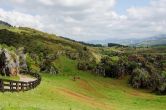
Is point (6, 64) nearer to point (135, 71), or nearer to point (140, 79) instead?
point (140, 79)

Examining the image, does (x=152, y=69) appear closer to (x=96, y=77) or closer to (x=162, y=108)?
(x=96, y=77)

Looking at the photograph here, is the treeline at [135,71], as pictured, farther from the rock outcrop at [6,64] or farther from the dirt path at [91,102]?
the rock outcrop at [6,64]

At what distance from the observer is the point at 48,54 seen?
160 meters

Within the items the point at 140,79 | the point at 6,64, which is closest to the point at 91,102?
the point at 6,64

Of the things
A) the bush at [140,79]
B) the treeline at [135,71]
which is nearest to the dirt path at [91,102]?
the treeline at [135,71]

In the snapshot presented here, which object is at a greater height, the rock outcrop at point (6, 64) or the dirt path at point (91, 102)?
the rock outcrop at point (6, 64)

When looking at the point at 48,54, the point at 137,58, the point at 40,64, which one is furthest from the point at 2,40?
the point at 137,58

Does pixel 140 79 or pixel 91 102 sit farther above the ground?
pixel 91 102

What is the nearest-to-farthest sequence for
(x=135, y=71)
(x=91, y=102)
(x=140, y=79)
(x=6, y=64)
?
(x=91, y=102) < (x=6, y=64) < (x=140, y=79) < (x=135, y=71)

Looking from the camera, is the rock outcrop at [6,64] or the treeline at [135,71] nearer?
the rock outcrop at [6,64]

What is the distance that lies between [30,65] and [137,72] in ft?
127

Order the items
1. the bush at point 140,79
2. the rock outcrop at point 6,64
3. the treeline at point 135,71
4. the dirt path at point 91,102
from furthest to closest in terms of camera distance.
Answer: the bush at point 140,79 → the treeline at point 135,71 → the rock outcrop at point 6,64 → the dirt path at point 91,102

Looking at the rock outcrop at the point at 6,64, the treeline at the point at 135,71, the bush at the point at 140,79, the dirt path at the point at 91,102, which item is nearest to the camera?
the dirt path at the point at 91,102

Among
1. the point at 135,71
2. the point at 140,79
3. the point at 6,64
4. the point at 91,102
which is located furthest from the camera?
the point at 135,71
